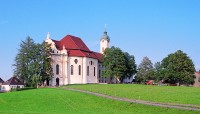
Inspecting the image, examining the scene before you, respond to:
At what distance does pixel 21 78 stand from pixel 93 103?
4777 centimetres

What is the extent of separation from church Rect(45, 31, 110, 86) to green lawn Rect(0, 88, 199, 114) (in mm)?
40945

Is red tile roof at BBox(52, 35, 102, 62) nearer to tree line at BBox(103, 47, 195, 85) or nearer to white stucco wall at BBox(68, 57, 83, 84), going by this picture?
white stucco wall at BBox(68, 57, 83, 84)

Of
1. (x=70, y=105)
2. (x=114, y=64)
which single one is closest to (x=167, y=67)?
(x=114, y=64)

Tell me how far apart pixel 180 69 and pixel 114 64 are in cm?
1970

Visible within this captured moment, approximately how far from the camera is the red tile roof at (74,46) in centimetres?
9625

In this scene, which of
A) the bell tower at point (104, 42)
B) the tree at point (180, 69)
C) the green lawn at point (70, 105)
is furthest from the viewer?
the bell tower at point (104, 42)

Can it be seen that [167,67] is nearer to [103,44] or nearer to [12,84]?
[103,44]

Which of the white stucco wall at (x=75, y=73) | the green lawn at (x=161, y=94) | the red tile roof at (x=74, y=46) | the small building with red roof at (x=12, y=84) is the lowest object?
the green lawn at (x=161, y=94)

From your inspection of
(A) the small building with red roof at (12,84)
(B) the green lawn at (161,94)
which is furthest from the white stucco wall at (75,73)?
(B) the green lawn at (161,94)

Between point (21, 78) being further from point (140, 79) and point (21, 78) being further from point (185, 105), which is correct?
point (185, 105)

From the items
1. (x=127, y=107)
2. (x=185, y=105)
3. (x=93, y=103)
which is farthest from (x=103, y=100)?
(x=185, y=105)

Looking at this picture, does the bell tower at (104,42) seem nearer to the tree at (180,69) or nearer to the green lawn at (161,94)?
the tree at (180,69)

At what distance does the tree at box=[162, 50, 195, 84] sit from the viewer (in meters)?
95.4

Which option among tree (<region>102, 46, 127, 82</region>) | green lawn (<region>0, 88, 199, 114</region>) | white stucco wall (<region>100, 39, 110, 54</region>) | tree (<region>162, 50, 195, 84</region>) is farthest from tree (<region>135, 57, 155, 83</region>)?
green lawn (<region>0, 88, 199, 114</region>)
